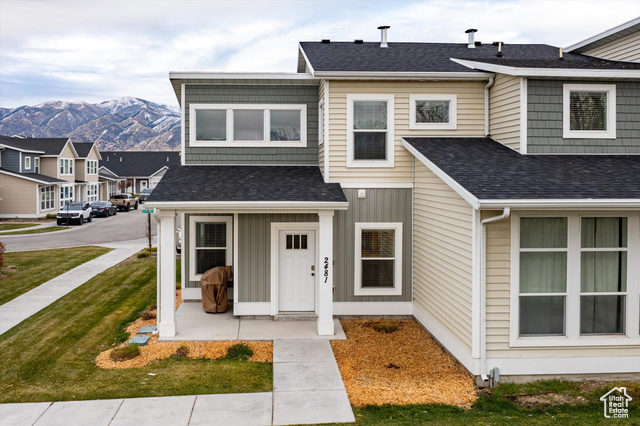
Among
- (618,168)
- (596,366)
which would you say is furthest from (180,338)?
(618,168)

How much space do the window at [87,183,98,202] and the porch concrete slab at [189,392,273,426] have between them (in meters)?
46.7

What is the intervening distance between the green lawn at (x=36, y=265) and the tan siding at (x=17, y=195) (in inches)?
647

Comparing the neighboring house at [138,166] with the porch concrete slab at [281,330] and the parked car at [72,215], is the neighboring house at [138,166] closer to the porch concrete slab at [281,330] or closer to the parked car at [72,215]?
the parked car at [72,215]

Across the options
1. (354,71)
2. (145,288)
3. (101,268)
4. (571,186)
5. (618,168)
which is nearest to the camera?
(571,186)

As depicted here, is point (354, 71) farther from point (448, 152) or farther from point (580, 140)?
point (580, 140)

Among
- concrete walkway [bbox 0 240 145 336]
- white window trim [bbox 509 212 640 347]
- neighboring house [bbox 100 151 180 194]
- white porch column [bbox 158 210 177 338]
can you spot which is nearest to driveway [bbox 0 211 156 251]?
concrete walkway [bbox 0 240 145 336]

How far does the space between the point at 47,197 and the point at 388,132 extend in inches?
1404

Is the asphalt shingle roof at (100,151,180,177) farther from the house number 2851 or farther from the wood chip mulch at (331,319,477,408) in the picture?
the wood chip mulch at (331,319,477,408)

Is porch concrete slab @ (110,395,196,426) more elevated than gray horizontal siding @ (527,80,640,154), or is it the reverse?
gray horizontal siding @ (527,80,640,154)

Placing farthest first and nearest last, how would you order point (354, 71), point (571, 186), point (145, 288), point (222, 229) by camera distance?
point (145, 288) → point (222, 229) → point (354, 71) → point (571, 186)

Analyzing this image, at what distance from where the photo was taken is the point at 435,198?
9742 millimetres

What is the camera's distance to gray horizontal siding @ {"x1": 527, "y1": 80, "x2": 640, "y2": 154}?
31.9 feet

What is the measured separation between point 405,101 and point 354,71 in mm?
1385

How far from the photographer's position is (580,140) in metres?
9.89
